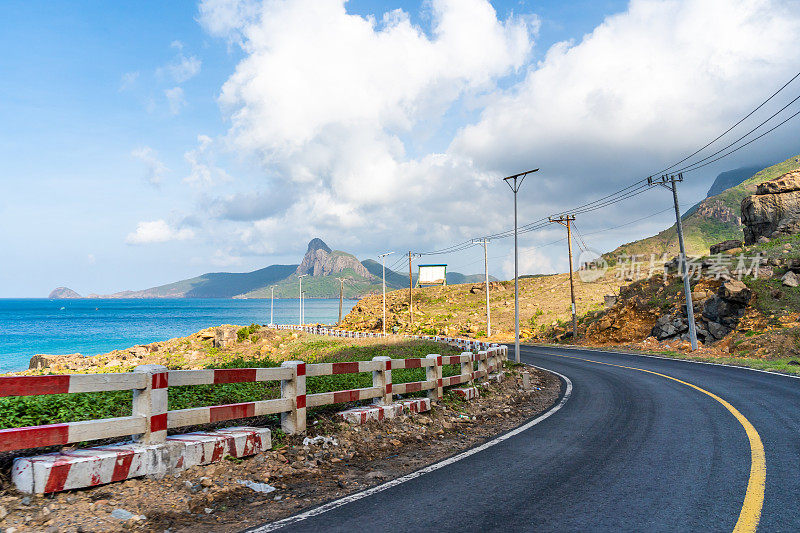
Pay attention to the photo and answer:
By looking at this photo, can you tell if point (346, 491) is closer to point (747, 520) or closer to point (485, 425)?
point (747, 520)

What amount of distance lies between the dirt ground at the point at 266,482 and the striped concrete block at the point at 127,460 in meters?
0.11

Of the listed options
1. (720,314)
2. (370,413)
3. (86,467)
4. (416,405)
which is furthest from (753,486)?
(720,314)

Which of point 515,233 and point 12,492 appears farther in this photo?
point 515,233

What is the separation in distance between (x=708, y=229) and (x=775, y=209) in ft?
338

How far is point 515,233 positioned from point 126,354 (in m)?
45.8

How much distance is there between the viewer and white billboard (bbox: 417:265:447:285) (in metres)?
102

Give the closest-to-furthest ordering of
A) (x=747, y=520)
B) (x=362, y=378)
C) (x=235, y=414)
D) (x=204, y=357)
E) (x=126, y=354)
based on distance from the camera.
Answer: (x=747, y=520), (x=235, y=414), (x=362, y=378), (x=204, y=357), (x=126, y=354)

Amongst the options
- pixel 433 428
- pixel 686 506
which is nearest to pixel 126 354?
pixel 433 428

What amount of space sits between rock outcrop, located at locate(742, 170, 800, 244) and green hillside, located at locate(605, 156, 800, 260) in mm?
73281

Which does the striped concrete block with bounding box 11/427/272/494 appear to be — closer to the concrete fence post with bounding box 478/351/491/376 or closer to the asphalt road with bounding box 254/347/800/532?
the asphalt road with bounding box 254/347/800/532

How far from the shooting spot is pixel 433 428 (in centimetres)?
948

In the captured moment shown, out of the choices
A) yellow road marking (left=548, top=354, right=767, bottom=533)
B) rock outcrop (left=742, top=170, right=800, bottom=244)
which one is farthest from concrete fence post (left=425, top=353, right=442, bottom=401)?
rock outcrop (left=742, top=170, right=800, bottom=244)

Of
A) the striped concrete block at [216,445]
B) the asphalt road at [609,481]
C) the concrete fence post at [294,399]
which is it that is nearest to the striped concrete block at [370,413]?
the concrete fence post at [294,399]

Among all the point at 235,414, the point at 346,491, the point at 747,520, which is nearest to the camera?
the point at 747,520
